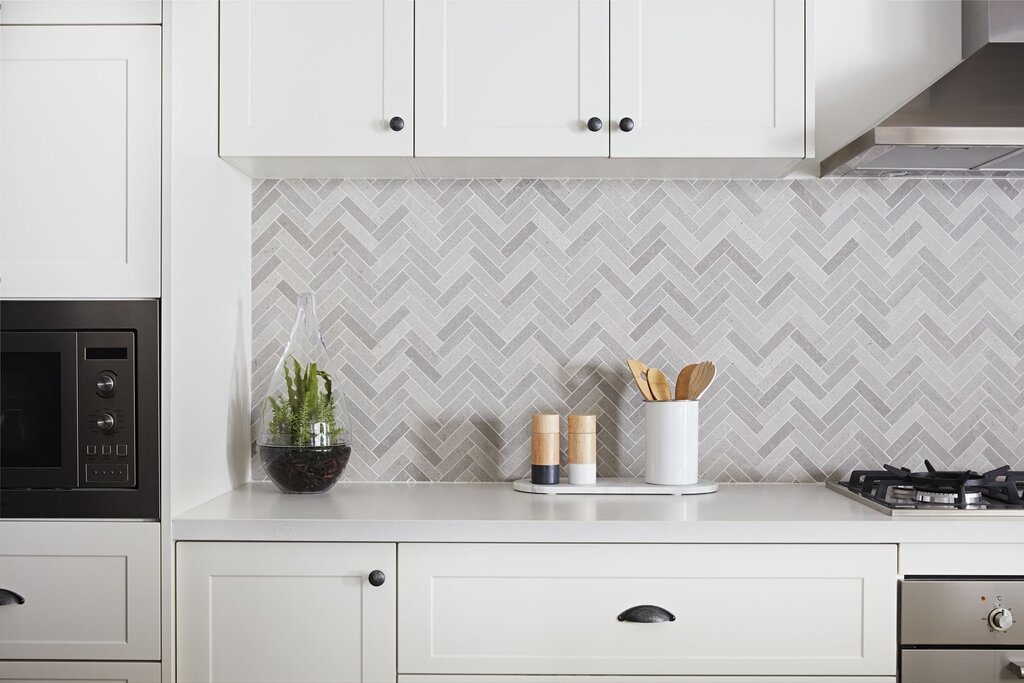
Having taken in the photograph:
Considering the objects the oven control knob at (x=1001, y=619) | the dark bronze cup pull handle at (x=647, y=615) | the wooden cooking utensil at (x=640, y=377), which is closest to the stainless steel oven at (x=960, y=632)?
the oven control knob at (x=1001, y=619)

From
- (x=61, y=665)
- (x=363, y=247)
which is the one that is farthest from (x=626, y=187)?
(x=61, y=665)

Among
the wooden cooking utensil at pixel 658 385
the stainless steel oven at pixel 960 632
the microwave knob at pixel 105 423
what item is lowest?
the stainless steel oven at pixel 960 632

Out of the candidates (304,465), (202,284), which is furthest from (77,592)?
(202,284)

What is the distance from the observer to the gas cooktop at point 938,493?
5.50ft

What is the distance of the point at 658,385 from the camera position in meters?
2.08

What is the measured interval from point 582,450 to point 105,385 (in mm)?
1075

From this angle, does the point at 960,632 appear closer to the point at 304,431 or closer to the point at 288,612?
the point at 288,612

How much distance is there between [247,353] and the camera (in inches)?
87.4

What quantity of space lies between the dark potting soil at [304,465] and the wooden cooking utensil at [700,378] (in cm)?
87

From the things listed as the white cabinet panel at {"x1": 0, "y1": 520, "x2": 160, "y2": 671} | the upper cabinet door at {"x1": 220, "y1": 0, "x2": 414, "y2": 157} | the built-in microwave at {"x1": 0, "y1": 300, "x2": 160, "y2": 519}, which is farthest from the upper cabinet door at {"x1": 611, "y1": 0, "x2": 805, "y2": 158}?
the white cabinet panel at {"x1": 0, "y1": 520, "x2": 160, "y2": 671}

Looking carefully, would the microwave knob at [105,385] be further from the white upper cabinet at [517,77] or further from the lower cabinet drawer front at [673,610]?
the lower cabinet drawer front at [673,610]

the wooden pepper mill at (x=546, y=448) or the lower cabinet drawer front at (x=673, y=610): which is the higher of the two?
the wooden pepper mill at (x=546, y=448)

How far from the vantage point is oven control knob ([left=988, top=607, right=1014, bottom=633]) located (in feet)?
5.25

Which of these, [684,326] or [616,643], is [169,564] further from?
[684,326]
